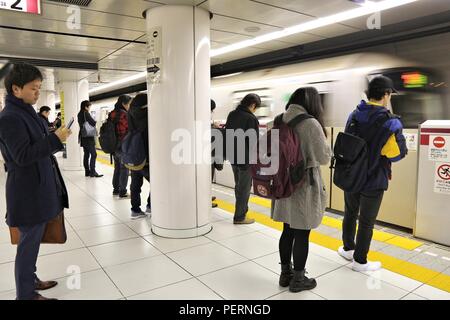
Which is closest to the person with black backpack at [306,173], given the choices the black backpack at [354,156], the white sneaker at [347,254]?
the black backpack at [354,156]

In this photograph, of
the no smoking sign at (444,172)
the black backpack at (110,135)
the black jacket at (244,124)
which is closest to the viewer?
the no smoking sign at (444,172)

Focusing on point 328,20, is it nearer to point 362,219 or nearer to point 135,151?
point 362,219

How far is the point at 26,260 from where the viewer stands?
2.14 meters

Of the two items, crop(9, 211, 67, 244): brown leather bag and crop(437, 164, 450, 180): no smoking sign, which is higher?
crop(437, 164, 450, 180): no smoking sign

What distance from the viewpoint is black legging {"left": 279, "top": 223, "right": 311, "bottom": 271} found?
7.79 feet

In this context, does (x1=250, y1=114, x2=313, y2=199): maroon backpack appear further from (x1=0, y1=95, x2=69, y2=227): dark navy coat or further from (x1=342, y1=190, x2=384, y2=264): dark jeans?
(x1=0, y1=95, x2=69, y2=227): dark navy coat

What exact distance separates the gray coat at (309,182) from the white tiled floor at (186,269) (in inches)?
22.9

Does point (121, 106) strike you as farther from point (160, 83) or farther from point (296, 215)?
point (296, 215)

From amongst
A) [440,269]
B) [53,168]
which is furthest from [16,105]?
[440,269]

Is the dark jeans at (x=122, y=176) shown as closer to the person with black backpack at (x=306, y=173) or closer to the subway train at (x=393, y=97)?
the subway train at (x=393, y=97)

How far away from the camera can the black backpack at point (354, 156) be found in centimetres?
257

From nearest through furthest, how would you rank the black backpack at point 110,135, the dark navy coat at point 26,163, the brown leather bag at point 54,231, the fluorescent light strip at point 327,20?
the dark navy coat at point 26,163
the brown leather bag at point 54,231
the fluorescent light strip at point 327,20
the black backpack at point 110,135

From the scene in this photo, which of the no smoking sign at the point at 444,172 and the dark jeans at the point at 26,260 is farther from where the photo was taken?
the no smoking sign at the point at 444,172

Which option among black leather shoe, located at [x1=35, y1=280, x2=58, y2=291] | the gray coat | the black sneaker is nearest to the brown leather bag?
black leather shoe, located at [x1=35, y1=280, x2=58, y2=291]
